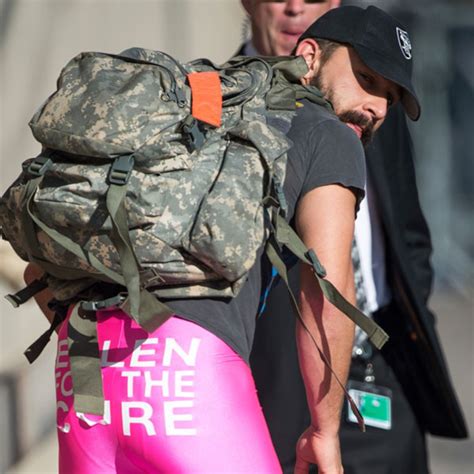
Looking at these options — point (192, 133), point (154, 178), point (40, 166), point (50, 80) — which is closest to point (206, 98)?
point (192, 133)

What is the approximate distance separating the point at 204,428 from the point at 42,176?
595 millimetres

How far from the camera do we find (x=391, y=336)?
12.7 ft

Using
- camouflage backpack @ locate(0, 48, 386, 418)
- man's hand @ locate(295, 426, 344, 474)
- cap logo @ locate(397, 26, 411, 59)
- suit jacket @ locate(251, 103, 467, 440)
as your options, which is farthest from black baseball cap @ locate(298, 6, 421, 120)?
suit jacket @ locate(251, 103, 467, 440)

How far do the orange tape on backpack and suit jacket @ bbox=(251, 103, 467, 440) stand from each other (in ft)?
3.64

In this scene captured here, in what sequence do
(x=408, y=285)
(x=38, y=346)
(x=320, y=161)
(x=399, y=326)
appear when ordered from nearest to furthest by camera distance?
(x=320, y=161)
(x=38, y=346)
(x=408, y=285)
(x=399, y=326)

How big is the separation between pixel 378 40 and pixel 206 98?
522 millimetres

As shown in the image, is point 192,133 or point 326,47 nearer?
point 192,133

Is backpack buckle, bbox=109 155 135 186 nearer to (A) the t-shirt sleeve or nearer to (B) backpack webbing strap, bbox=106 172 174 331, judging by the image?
(B) backpack webbing strap, bbox=106 172 174 331

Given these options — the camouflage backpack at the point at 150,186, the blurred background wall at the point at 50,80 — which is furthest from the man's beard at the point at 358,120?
the blurred background wall at the point at 50,80

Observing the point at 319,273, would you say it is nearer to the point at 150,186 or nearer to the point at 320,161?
the point at 320,161

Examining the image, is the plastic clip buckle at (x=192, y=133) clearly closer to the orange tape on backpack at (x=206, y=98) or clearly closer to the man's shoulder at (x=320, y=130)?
the orange tape on backpack at (x=206, y=98)

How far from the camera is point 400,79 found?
110 inches

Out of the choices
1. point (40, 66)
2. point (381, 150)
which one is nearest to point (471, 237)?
point (40, 66)

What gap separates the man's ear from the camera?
9.51 ft
